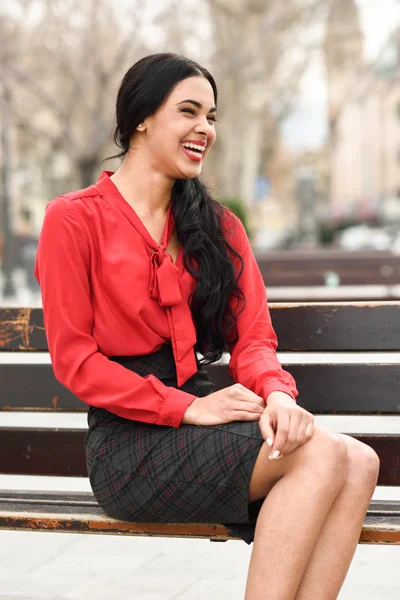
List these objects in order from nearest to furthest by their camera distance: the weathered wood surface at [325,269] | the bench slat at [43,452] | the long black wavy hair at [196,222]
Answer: the long black wavy hair at [196,222] → the bench slat at [43,452] → the weathered wood surface at [325,269]

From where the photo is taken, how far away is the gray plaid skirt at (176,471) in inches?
117

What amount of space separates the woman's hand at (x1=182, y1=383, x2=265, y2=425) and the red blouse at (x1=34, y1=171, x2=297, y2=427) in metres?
0.03

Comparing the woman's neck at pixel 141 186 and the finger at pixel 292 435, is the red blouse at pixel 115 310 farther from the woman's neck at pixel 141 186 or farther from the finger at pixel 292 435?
the finger at pixel 292 435

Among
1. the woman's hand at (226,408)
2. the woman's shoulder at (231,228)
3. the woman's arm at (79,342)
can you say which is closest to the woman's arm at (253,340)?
the woman's shoulder at (231,228)

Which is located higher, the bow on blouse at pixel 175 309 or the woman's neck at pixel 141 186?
the woman's neck at pixel 141 186

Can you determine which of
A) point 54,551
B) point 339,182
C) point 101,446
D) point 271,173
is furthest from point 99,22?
point 339,182

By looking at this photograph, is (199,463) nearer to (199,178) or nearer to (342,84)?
(199,178)

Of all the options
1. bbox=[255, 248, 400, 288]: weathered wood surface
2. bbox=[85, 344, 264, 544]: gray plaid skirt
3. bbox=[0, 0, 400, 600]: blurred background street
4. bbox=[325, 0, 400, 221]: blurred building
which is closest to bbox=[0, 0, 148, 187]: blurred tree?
bbox=[0, 0, 400, 600]: blurred background street

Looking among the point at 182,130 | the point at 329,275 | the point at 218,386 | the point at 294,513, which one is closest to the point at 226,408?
the point at 294,513

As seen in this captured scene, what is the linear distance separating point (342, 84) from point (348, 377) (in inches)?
1284

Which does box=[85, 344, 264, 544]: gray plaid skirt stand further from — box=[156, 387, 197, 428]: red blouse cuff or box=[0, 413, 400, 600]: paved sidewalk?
box=[0, 413, 400, 600]: paved sidewalk

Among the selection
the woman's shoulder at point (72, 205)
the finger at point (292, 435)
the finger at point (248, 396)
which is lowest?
the finger at point (292, 435)

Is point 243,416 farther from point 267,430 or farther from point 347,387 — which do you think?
point 347,387

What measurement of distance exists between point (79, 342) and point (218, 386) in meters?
0.99
